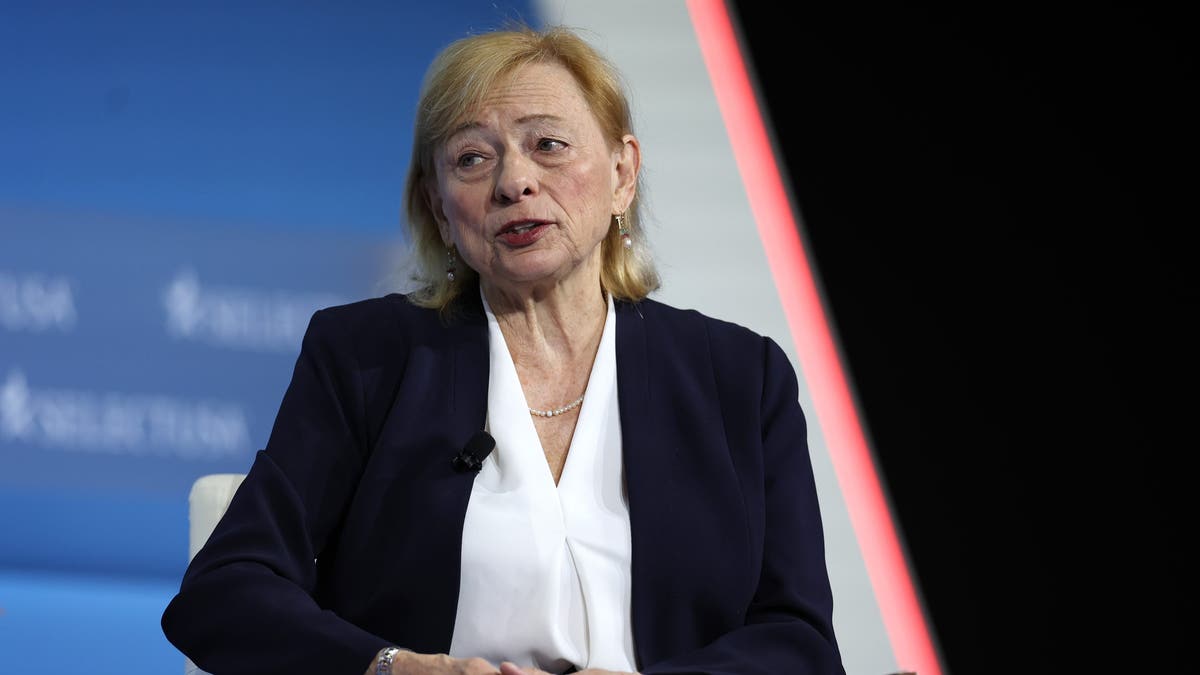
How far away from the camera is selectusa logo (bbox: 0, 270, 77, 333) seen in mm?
3406

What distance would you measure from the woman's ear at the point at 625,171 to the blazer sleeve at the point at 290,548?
1.43 ft

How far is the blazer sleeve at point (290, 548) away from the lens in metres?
1.34

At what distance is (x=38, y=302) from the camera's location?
3.42 meters

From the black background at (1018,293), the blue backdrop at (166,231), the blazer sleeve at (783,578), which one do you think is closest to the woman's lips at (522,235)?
the blazer sleeve at (783,578)

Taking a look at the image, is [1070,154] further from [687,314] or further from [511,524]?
[511,524]

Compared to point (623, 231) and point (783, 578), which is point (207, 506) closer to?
point (623, 231)

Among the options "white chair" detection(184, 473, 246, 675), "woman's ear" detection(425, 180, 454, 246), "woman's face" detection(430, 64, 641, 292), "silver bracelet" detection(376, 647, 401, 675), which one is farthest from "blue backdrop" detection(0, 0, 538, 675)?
"silver bracelet" detection(376, 647, 401, 675)

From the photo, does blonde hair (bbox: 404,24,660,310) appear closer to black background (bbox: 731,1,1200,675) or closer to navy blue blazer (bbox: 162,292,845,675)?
navy blue blazer (bbox: 162,292,845,675)

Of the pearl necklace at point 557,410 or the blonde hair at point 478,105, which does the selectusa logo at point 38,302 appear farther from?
the pearl necklace at point 557,410

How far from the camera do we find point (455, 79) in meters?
1.61

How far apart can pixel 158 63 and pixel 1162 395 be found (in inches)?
113

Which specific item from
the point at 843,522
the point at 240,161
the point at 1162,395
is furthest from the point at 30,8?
the point at 1162,395

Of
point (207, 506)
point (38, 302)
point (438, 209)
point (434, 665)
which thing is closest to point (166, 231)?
point (38, 302)

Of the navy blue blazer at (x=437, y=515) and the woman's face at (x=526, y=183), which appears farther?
the woman's face at (x=526, y=183)
